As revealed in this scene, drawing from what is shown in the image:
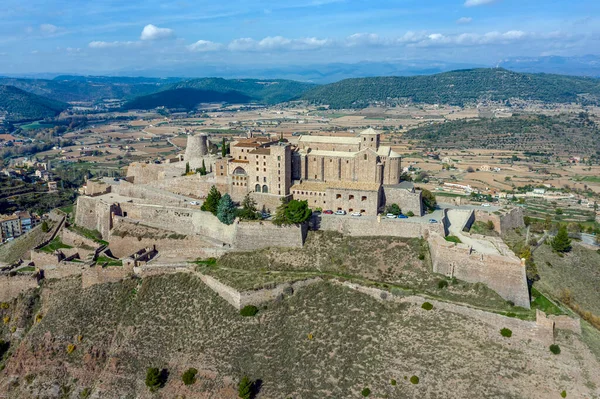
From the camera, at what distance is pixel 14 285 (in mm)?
49000

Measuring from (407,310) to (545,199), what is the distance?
185ft

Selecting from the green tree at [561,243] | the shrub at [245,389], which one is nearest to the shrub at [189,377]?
the shrub at [245,389]

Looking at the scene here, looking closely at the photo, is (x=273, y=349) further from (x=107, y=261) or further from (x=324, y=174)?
(x=324, y=174)

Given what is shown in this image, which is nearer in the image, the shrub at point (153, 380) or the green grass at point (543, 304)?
the shrub at point (153, 380)

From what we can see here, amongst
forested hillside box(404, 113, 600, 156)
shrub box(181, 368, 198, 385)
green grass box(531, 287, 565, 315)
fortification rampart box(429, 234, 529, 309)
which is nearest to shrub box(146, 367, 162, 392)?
shrub box(181, 368, 198, 385)

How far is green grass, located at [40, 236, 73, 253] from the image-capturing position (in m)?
54.7

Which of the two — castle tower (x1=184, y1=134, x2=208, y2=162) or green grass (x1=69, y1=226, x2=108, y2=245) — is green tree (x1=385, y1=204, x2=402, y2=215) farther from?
green grass (x1=69, y1=226, x2=108, y2=245)

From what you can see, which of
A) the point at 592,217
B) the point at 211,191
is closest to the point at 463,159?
the point at 592,217

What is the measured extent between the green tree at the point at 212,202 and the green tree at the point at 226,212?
1.68 meters

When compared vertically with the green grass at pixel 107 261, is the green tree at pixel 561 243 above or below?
above

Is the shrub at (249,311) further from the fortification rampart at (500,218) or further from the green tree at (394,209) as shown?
the fortification rampart at (500,218)

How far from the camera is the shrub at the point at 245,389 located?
→ 33.1 meters

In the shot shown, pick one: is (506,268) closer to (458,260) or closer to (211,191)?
(458,260)

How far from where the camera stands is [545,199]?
8194 centimetres
